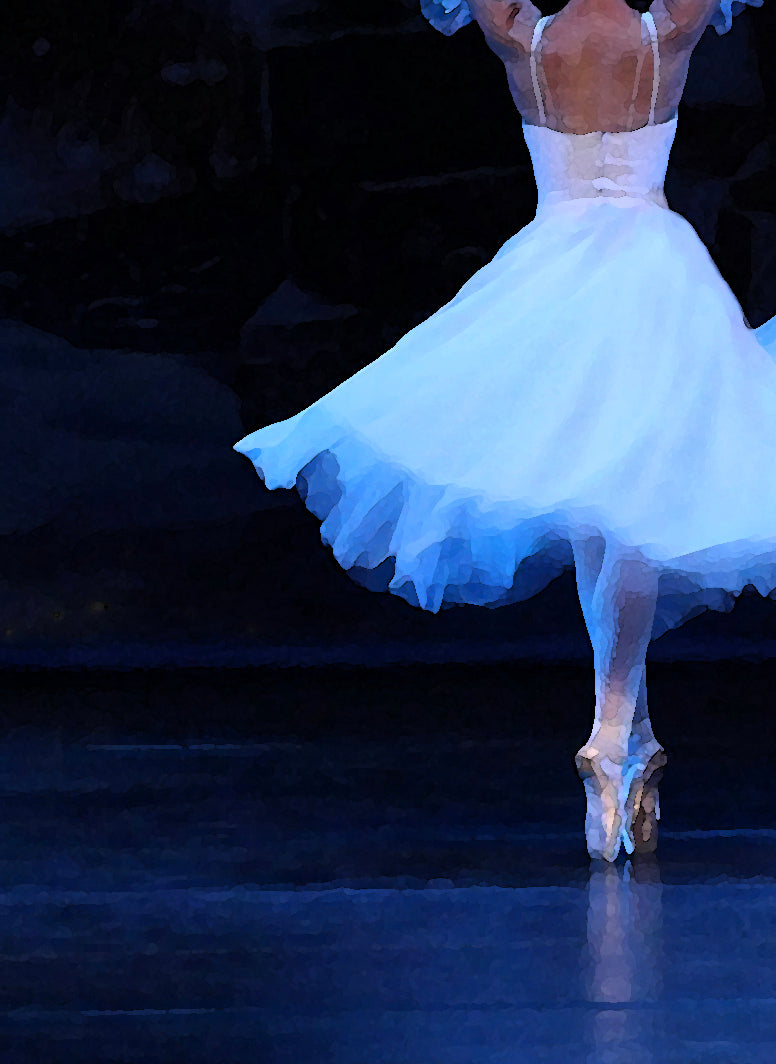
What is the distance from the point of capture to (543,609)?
469 centimetres

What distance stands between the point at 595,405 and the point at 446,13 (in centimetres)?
70

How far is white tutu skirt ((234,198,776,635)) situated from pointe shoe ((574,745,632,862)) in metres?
0.28

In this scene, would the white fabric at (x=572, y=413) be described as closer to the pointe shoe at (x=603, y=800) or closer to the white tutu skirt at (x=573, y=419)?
the white tutu skirt at (x=573, y=419)

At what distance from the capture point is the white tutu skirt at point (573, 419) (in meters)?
1.92

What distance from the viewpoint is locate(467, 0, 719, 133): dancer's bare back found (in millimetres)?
2088

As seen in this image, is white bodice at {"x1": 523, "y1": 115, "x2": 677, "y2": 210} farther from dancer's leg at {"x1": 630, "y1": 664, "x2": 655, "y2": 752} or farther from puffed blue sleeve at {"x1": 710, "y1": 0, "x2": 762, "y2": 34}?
dancer's leg at {"x1": 630, "y1": 664, "x2": 655, "y2": 752}

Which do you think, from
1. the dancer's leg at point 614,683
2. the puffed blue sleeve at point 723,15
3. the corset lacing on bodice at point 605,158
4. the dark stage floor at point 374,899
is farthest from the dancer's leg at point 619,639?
the puffed blue sleeve at point 723,15

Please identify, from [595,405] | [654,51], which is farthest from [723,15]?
[595,405]

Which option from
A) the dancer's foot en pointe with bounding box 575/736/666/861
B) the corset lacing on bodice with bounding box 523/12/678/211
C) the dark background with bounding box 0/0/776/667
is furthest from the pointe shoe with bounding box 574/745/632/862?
the dark background with bounding box 0/0/776/667

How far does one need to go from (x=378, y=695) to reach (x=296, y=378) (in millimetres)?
1254

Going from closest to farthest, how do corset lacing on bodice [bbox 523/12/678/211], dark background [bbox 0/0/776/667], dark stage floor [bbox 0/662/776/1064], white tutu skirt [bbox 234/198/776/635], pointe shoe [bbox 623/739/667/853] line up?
dark stage floor [bbox 0/662/776/1064]
white tutu skirt [bbox 234/198/776/635]
pointe shoe [bbox 623/739/667/853]
corset lacing on bodice [bbox 523/12/678/211]
dark background [bbox 0/0/776/667]

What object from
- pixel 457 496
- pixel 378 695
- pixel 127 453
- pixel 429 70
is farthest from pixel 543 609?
pixel 457 496

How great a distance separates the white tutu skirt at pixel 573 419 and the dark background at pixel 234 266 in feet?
8.04

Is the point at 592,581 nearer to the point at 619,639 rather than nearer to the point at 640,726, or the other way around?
the point at 619,639
